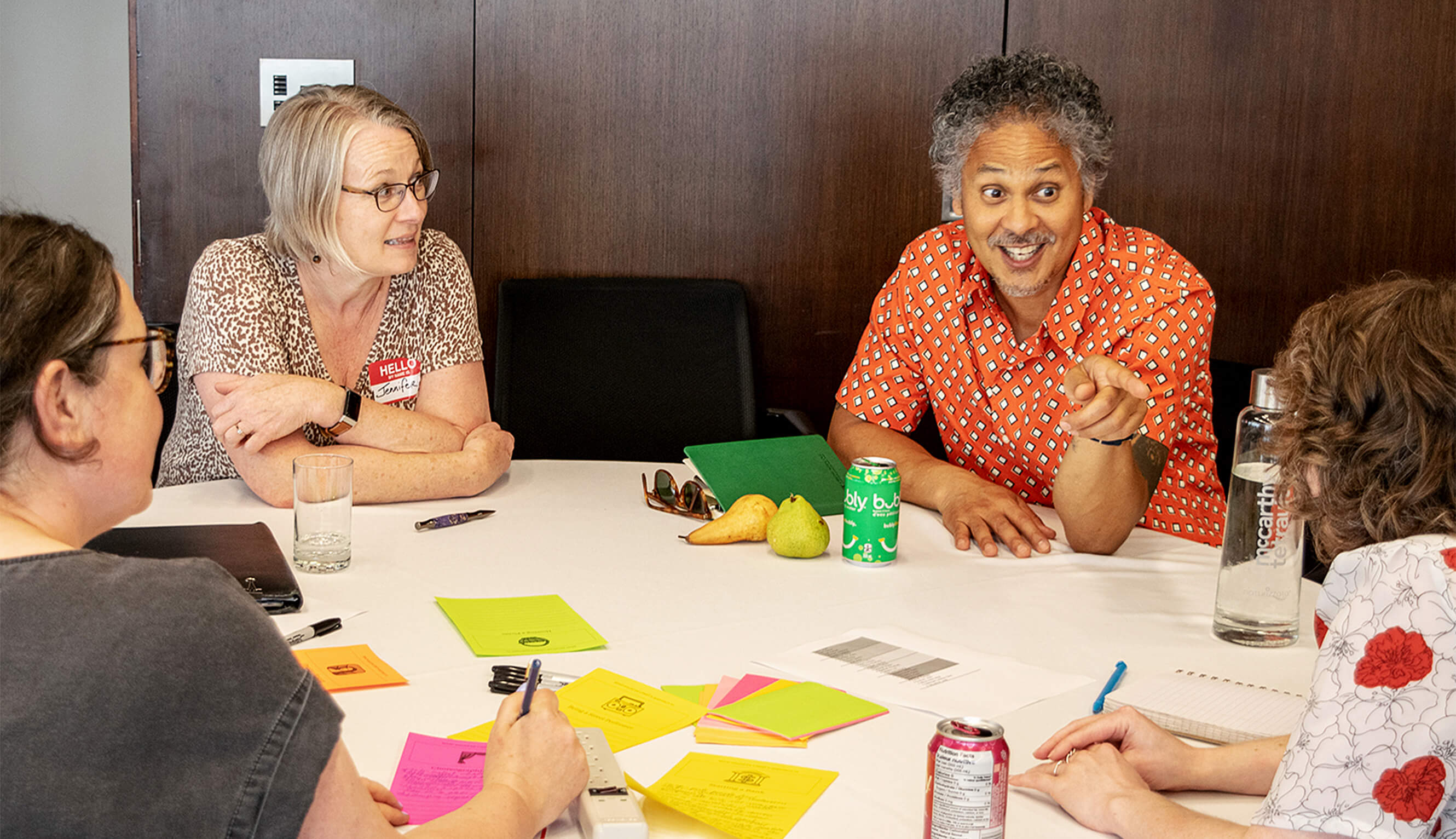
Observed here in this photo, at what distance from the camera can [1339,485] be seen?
3.47 feet

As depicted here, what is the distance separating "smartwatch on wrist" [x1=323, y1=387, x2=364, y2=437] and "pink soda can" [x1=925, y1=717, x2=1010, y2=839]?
56.6 inches

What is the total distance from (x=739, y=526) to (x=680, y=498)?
0.76ft

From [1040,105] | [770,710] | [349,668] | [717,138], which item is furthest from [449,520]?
[717,138]

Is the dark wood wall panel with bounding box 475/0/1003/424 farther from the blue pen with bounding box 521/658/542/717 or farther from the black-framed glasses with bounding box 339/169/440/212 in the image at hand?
the blue pen with bounding box 521/658/542/717

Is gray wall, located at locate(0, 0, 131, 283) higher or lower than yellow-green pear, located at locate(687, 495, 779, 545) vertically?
higher

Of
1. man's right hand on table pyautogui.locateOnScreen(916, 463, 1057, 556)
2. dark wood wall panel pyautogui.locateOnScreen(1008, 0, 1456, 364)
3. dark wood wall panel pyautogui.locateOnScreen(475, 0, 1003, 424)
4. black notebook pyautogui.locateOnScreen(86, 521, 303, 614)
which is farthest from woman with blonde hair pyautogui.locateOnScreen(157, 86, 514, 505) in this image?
Result: dark wood wall panel pyautogui.locateOnScreen(1008, 0, 1456, 364)

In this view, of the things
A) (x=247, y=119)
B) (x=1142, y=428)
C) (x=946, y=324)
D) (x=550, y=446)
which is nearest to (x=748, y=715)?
(x=1142, y=428)

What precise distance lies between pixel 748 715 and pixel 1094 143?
1506mm

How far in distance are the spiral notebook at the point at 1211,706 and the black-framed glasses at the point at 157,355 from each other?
974 millimetres

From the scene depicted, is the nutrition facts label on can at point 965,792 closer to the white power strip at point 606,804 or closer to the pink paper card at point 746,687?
the white power strip at point 606,804

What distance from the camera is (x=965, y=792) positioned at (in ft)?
3.19

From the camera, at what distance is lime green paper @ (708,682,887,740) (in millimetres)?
1270

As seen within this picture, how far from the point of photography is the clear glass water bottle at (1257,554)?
61.1 inches

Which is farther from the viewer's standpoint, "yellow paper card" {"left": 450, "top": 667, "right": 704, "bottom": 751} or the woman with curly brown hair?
"yellow paper card" {"left": 450, "top": 667, "right": 704, "bottom": 751}
